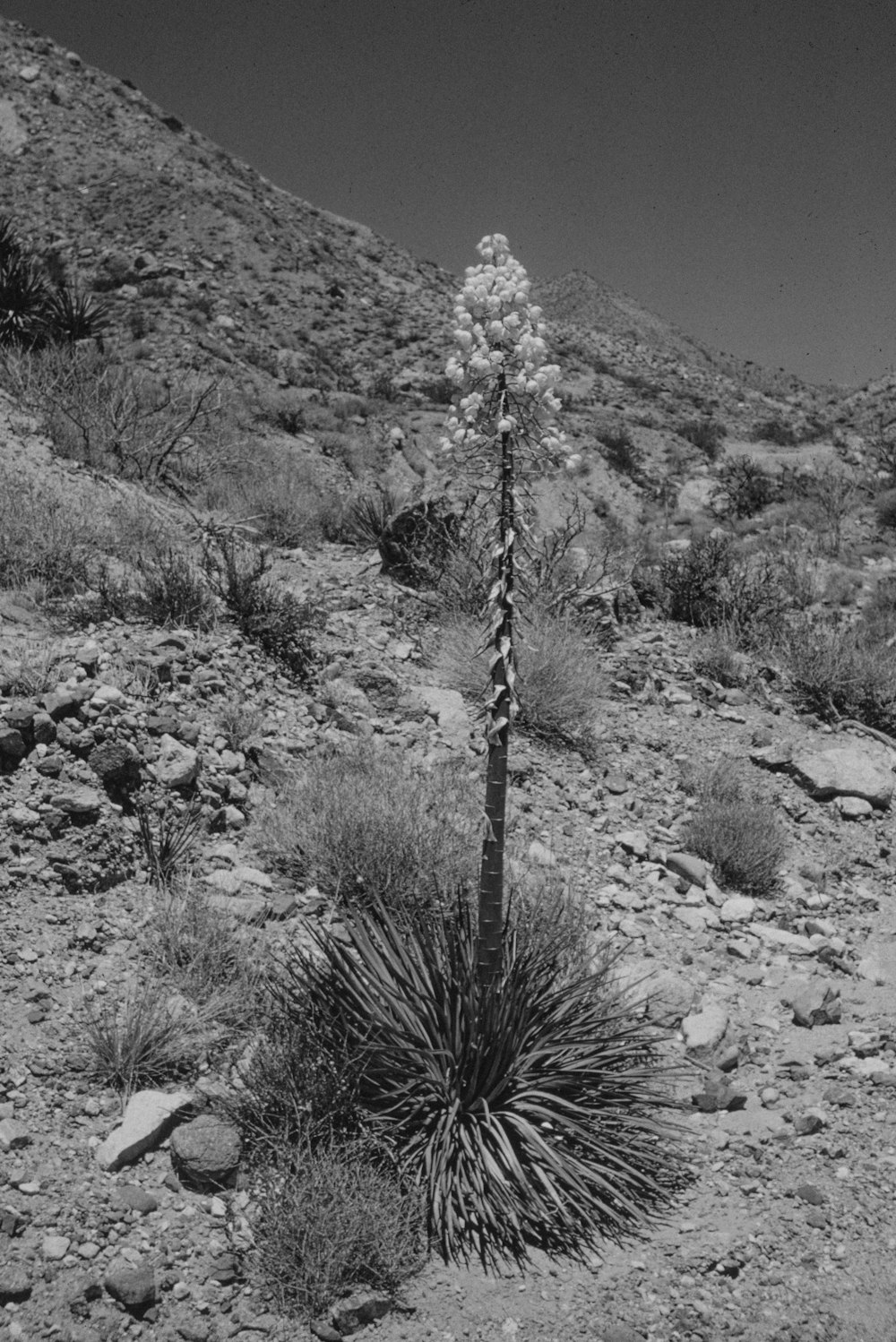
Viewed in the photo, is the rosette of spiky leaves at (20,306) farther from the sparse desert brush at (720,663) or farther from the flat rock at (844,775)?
the flat rock at (844,775)

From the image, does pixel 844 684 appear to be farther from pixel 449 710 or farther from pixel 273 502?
pixel 273 502

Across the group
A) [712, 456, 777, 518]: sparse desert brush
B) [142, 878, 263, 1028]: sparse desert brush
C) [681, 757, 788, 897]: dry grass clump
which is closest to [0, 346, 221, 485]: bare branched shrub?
[142, 878, 263, 1028]: sparse desert brush

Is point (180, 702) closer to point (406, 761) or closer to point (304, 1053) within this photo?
point (406, 761)

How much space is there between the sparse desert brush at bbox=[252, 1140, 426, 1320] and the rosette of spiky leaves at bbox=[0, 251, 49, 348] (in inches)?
512

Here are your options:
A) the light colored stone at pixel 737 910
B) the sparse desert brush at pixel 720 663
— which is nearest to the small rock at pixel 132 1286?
the light colored stone at pixel 737 910

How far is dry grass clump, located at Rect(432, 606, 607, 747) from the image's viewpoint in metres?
7.19

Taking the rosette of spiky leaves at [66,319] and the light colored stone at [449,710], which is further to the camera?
the rosette of spiky leaves at [66,319]

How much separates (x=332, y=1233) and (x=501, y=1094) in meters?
0.77

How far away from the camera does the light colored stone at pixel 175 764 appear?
202 inches

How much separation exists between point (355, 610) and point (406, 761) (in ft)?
8.55

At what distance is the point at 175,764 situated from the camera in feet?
17.1

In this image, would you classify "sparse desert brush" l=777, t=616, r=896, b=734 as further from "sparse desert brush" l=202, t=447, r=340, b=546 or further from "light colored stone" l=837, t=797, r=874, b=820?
"sparse desert brush" l=202, t=447, r=340, b=546

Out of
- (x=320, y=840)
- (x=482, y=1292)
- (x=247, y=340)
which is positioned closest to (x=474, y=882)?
(x=320, y=840)

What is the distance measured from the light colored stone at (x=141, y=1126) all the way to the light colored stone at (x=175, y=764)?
202 cm
